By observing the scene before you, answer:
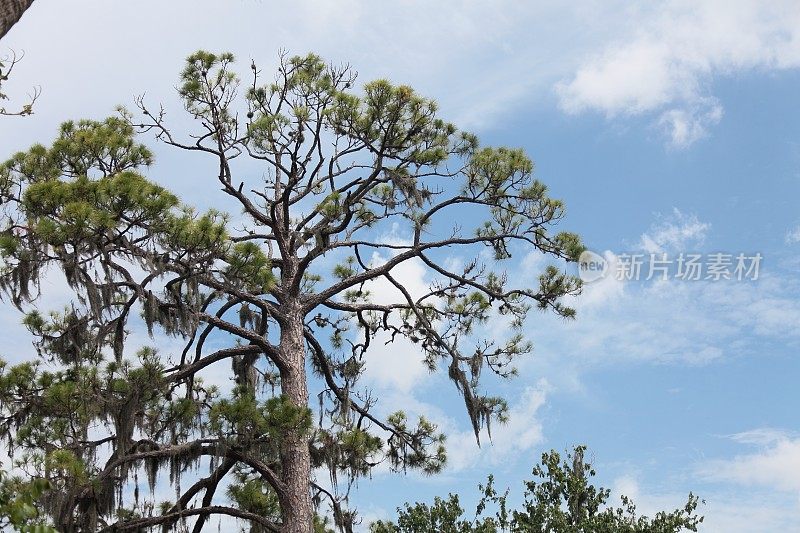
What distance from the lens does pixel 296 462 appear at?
10172mm

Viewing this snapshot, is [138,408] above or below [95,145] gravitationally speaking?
below

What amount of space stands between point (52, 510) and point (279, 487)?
8.06ft

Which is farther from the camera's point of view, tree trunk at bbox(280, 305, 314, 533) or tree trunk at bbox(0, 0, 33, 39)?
tree trunk at bbox(280, 305, 314, 533)

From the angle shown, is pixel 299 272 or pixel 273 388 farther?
pixel 273 388

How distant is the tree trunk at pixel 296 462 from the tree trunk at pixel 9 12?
598cm

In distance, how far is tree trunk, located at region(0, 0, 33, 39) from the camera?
445 centimetres

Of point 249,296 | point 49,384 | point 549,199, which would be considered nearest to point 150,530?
point 49,384

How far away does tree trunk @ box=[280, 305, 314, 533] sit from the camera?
995 centimetres

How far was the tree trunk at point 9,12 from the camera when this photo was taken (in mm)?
4449

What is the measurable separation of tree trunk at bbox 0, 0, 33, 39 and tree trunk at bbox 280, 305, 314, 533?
5979mm

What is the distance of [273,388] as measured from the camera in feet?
40.5

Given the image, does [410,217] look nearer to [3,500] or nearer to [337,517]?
[337,517]

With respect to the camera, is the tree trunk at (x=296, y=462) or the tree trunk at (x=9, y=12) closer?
the tree trunk at (x=9, y=12)

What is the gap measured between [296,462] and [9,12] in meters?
6.77
